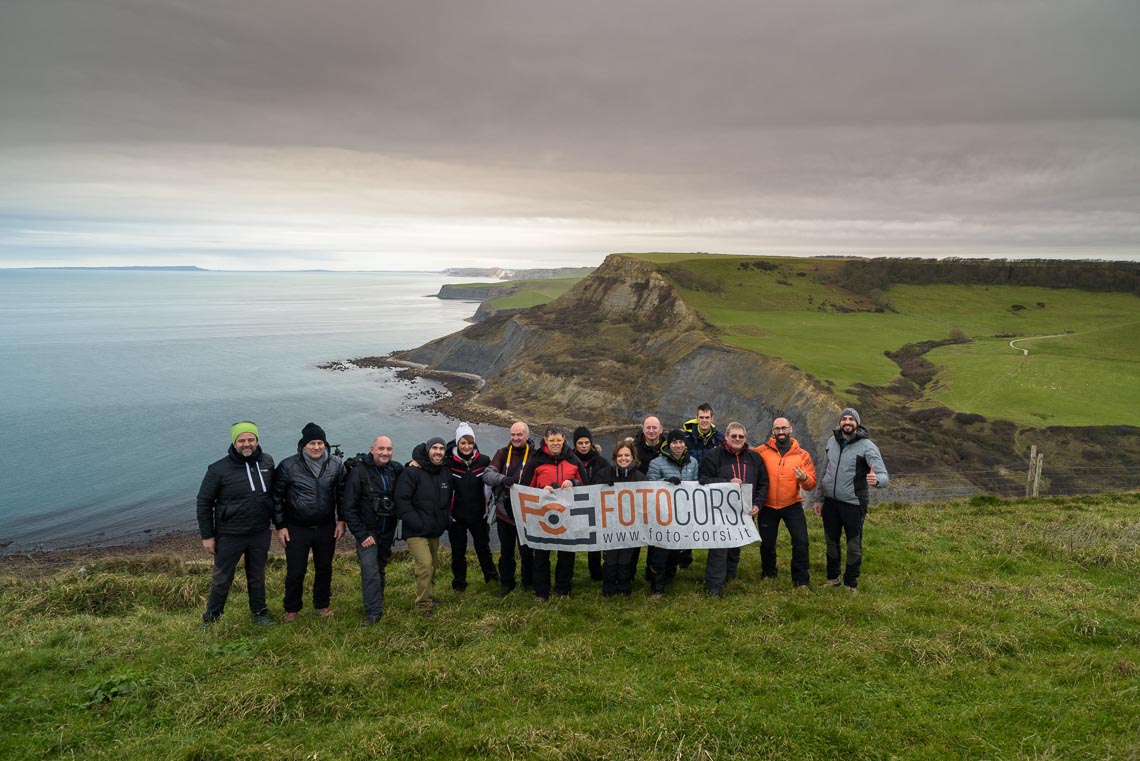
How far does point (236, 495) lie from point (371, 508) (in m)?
1.69

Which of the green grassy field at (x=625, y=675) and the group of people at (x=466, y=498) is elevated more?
the group of people at (x=466, y=498)

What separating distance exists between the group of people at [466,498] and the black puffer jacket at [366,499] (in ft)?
0.04

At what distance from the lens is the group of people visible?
771 centimetres

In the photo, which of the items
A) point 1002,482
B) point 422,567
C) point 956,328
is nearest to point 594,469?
point 422,567

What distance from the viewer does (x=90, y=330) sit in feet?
433

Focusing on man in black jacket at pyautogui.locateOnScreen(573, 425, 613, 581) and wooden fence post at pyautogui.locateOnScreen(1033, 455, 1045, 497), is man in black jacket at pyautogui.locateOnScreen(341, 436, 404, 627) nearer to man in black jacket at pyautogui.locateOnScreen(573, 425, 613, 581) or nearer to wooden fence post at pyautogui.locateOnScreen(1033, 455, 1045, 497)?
man in black jacket at pyautogui.locateOnScreen(573, 425, 613, 581)

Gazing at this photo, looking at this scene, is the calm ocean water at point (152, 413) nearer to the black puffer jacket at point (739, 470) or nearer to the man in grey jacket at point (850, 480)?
the black puffer jacket at point (739, 470)

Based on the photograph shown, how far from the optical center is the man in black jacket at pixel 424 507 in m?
8.02

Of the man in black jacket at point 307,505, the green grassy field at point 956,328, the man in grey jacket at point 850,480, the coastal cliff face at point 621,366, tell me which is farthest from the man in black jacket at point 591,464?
the green grassy field at point 956,328

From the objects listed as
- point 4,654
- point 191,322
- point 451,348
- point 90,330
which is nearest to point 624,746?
point 4,654

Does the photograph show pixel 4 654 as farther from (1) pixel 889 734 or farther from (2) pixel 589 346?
(2) pixel 589 346

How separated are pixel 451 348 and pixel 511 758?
81.1 meters

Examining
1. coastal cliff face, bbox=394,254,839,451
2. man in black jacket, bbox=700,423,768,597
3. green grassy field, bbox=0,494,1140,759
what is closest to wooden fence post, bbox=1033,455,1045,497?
green grassy field, bbox=0,494,1140,759

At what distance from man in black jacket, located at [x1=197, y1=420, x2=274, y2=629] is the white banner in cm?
336
